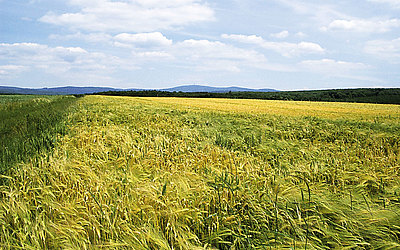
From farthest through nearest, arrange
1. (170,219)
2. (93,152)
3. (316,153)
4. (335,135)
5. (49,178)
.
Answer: (335,135)
(316,153)
(93,152)
(49,178)
(170,219)

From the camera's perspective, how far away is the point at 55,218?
92.2 inches

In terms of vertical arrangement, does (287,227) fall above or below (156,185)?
below

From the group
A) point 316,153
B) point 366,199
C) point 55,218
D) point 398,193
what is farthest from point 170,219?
point 316,153

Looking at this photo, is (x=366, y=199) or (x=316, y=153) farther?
(x=316, y=153)

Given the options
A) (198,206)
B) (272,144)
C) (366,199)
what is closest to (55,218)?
(198,206)

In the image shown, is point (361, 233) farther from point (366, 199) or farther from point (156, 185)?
point (156, 185)

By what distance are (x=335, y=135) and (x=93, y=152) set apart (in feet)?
19.8

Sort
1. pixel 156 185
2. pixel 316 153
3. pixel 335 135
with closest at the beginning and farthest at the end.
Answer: pixel 156 185 → pixel 316 153 → pixel 335 135

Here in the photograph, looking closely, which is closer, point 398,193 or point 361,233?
point 361,233

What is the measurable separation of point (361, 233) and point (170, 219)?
1725 millimetres

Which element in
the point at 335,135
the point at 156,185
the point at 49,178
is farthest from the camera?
the point at 335,135

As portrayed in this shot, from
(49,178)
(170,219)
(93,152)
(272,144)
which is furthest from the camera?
(272,144)

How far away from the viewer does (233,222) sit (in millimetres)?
2393

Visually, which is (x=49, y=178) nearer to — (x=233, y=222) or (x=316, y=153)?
(x=233, y=222)
